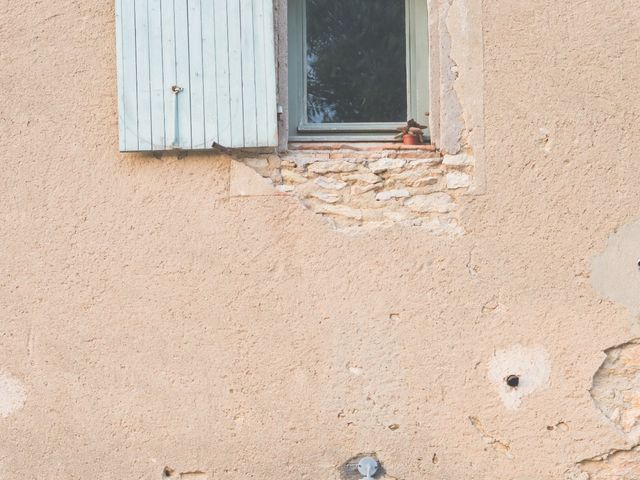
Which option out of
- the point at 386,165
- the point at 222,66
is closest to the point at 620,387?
the point at 386,165

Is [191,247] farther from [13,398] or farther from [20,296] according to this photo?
[13,398]

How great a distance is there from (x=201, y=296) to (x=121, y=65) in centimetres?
100

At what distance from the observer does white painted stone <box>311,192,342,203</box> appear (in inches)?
132

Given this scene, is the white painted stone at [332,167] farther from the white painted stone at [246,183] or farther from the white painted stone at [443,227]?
the white painted stone at [443,227]

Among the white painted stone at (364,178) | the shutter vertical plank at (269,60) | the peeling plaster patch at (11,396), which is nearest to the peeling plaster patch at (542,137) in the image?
the white painted stone at (364,178)

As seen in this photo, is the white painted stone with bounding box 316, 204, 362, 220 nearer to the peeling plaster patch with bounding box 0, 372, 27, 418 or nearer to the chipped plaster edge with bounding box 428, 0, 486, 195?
the chipped plaster edge with bounding box 428, 0, 486, 195

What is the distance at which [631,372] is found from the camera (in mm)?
3236

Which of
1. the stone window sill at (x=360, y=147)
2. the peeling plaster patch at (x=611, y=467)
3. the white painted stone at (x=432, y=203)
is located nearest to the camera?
the peeling plaster patch at (x=611, y=467)

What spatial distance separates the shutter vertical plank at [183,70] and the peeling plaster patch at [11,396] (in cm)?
121

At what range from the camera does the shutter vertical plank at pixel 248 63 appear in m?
3.30

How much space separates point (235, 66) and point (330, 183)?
0.62 metres

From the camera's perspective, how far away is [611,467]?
3225 mm

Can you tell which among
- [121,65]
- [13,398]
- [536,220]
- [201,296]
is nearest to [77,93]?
[121,65]

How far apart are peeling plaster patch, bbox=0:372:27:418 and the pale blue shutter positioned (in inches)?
42.4
